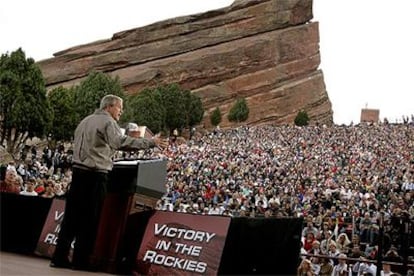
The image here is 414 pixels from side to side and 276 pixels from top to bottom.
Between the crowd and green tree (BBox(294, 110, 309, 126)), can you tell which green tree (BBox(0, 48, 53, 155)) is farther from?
green tree (BBox(294, 110, 309, 126))

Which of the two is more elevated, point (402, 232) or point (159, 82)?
point (159, 82)

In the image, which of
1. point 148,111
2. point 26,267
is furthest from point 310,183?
point 148,111

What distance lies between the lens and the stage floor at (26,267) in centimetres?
506

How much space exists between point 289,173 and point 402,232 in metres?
24.2

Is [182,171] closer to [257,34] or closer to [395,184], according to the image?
[395,184]

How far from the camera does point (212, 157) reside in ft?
128

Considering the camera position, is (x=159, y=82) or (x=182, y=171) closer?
(x=182, y=171)

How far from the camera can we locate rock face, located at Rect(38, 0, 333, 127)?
85375 millimetres

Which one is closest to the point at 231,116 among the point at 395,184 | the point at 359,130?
the point at 359,130

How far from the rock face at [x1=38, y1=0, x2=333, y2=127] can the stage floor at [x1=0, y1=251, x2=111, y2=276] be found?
7389cm

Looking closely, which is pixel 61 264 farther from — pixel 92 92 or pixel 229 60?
pixel 229 60

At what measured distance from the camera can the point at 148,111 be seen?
63281 millimetres

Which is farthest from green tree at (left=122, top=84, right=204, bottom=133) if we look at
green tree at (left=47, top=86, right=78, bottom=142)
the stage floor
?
the stage floor

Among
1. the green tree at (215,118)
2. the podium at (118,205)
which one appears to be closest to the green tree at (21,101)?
the green tree at (215,118)
